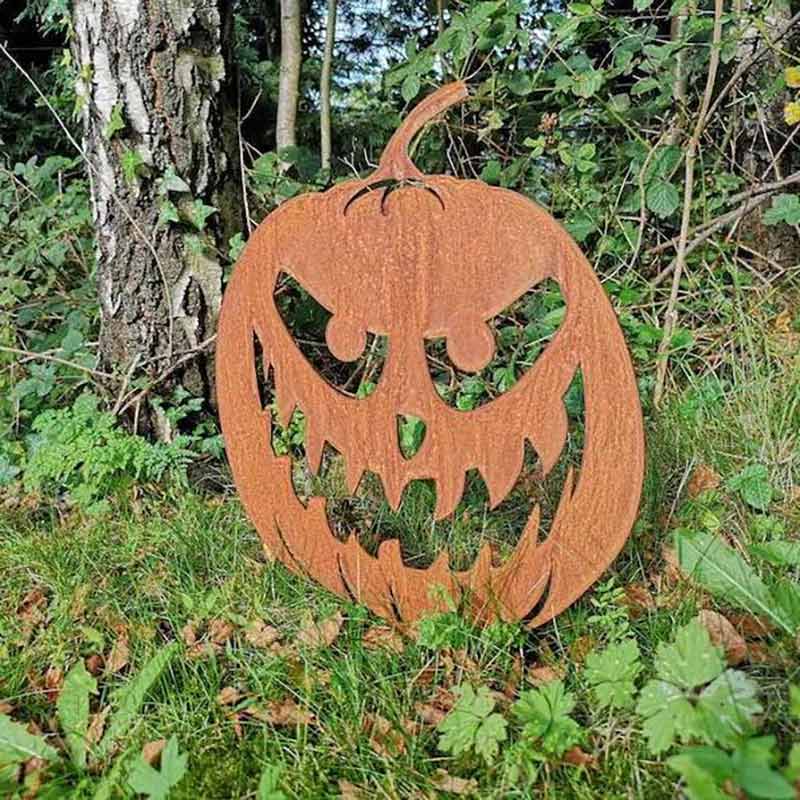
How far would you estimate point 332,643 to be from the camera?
1503mm

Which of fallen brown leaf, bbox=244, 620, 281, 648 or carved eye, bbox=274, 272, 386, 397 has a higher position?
carved eye, bbox=274, 272, 386, 397

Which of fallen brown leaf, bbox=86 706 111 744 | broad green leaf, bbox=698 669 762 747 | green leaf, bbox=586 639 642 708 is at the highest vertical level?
broad green leaf, bbox=698 669 762 747

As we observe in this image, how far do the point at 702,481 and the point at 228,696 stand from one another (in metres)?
1.06

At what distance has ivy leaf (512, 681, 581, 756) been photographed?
3.86 feet

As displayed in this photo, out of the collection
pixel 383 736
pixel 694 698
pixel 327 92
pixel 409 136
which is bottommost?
pixel 383 736

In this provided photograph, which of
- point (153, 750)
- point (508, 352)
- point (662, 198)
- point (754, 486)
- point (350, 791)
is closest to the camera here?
point (350, 791)

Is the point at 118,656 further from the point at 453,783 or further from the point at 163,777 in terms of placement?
the point at 453,783

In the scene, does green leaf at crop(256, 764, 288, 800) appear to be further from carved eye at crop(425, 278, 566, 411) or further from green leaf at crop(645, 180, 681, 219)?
green leaf at crop(645, 180, 681, 219)

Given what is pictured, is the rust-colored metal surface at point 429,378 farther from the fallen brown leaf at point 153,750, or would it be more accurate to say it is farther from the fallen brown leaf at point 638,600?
the fallen brown leaf at point 153,750

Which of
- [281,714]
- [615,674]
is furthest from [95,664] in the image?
[615,674]

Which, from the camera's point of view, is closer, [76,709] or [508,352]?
[76,709]

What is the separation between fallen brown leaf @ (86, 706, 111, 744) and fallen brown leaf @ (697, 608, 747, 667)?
0.96 metres

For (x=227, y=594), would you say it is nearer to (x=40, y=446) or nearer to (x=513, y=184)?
(x=40, y=446)

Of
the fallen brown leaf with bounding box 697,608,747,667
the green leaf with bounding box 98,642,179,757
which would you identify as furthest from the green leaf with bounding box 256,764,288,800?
the fallen brown leaf with bounding box 697,608,747,667
